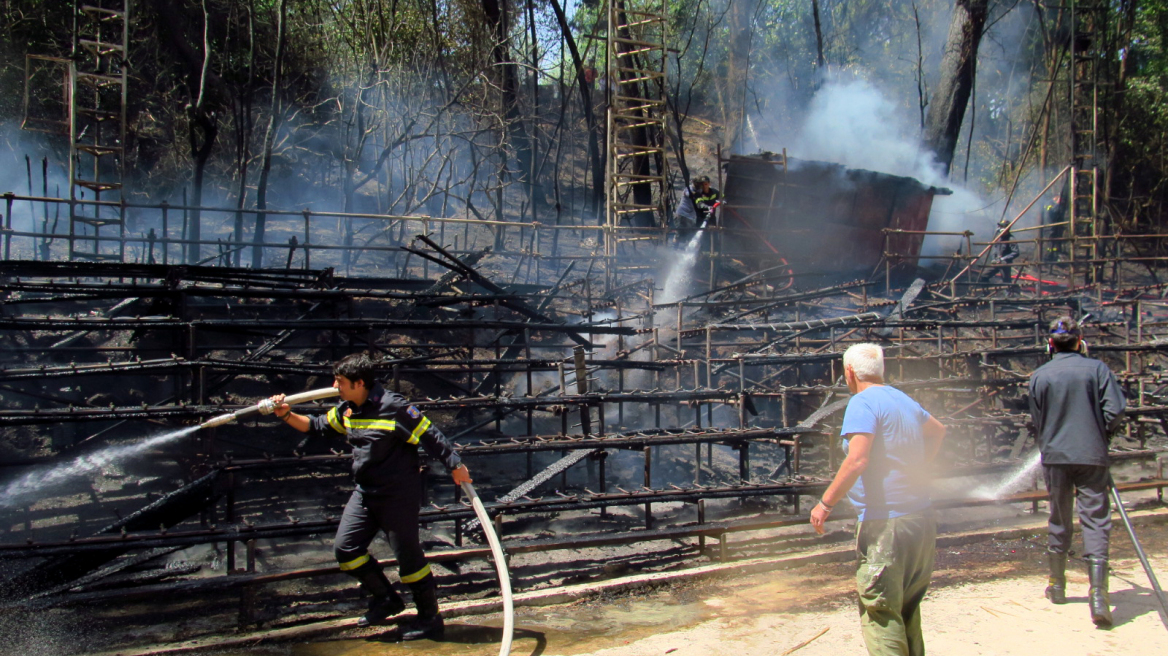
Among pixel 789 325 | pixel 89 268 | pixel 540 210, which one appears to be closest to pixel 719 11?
pixel 540 210

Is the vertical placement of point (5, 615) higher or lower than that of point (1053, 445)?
lower

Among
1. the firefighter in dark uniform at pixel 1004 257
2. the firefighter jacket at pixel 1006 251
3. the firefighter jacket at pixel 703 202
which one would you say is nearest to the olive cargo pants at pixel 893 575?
the firefighter jacket at pixel 703 202

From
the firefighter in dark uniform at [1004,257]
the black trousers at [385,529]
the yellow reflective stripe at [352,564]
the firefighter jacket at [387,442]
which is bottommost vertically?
the yellow reflective stripe at [352,564]

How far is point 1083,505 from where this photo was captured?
500cm

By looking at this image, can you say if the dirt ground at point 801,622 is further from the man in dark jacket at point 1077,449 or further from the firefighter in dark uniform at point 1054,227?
the firefighter in dark uniform at point 1054,227

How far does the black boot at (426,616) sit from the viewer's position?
15.0ft

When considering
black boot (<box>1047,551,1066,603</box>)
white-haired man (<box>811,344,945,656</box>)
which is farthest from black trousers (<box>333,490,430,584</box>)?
black boot (<box>1047,551,1066,603</box>)

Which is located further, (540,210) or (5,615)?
(540,210)

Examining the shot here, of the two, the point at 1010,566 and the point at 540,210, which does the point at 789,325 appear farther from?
the point at 540,210

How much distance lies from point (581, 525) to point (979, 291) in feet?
53.7

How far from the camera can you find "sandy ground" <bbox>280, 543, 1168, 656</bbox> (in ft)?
14.5

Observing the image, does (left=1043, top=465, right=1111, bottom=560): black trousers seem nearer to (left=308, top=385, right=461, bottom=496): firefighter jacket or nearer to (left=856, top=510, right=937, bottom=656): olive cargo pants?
(left=856, top=510, right=937, bottom=656): olive cargo pants

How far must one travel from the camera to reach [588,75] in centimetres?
2812

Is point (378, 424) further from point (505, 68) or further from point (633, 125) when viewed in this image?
point (505, 68)
